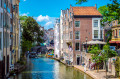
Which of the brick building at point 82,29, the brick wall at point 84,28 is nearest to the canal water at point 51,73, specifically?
the brick building at point 82,29

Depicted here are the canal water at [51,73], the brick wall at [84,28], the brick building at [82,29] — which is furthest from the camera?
the brick wall at [84,28]

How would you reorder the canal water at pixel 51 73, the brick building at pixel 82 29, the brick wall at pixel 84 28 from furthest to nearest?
the brick wall at pixel 84 28 → the brick building at pixel 82 29 → the canal water at pixel 51 73

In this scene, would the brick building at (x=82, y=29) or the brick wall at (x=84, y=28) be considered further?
the brick wall at (x=84, y=28)

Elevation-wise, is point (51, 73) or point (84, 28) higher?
point (84, 28)

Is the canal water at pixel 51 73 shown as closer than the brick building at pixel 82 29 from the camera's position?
Yes

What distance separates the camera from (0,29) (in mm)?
23938

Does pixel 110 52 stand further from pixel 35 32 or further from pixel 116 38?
pixel 35 32

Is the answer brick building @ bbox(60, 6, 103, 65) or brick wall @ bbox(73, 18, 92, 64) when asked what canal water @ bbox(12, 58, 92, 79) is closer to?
brick building @ bbox(60, 6, 103, 65)

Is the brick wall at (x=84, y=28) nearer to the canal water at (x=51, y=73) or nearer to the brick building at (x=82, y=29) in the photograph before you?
the brick building at (x=82, y=29)

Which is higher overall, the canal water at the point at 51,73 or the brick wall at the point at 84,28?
the brick wall at the point at 84,28

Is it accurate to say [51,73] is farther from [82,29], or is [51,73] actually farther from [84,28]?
[84,28]

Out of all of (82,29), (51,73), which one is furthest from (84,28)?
(51,73)

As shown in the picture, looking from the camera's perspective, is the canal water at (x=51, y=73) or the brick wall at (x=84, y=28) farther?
the brick wall at (x=84, y=28)

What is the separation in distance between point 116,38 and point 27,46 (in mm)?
28817
